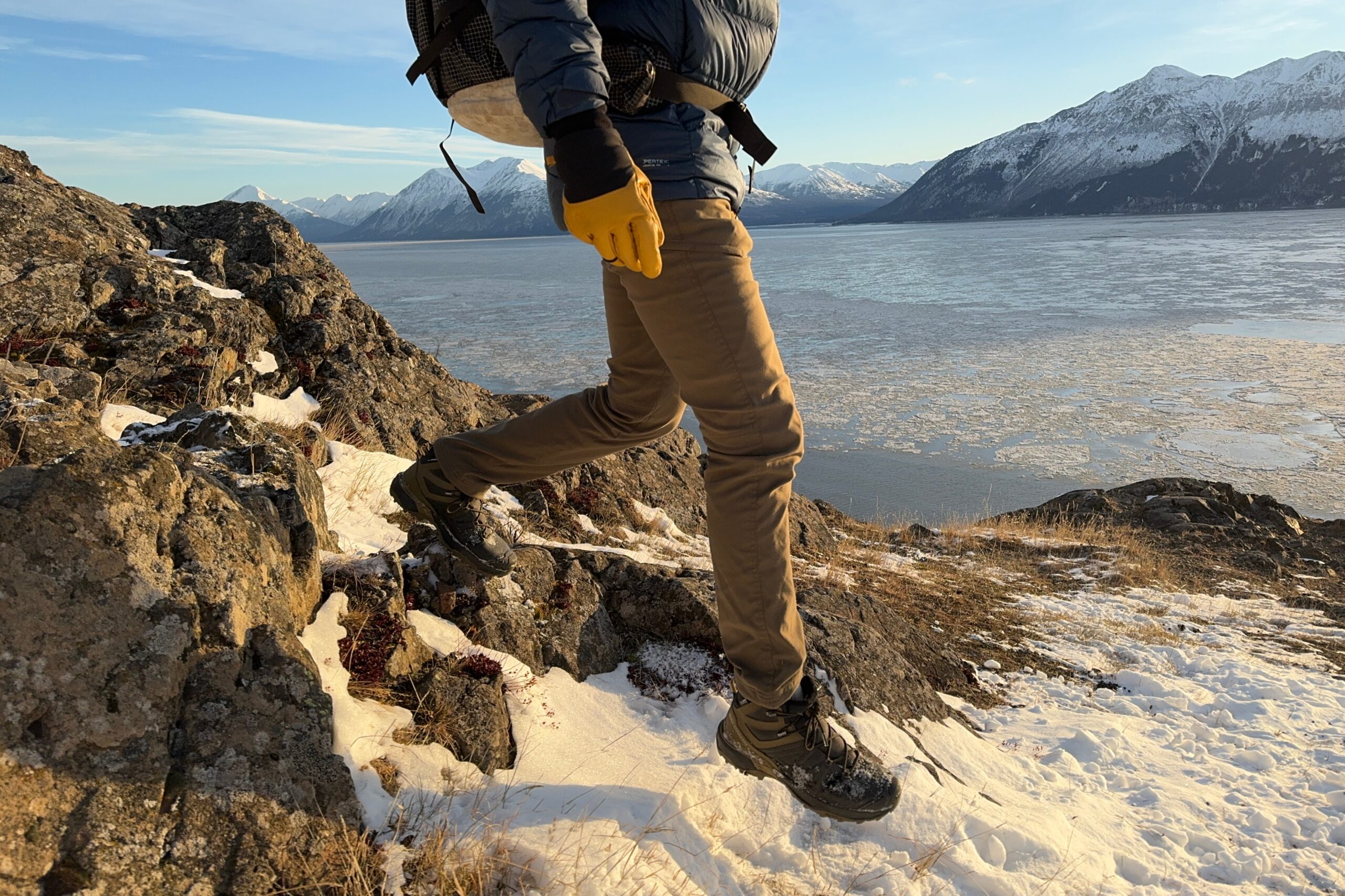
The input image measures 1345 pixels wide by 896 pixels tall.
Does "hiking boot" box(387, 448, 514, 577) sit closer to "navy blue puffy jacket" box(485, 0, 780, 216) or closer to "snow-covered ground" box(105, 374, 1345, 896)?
"snow-covered ground" box(105, 374, 1345, 896)

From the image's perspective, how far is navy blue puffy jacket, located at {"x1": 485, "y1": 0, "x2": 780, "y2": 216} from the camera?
1.70m

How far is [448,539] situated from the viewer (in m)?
2.66

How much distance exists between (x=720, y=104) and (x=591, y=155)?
49 cm

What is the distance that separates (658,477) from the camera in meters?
6.04

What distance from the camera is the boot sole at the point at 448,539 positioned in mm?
2656

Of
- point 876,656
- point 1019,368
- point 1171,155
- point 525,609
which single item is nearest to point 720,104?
point 525,609

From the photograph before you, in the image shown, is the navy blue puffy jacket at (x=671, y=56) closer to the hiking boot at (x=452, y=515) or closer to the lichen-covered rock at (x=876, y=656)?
the hiking boot at (x=452, y=515)

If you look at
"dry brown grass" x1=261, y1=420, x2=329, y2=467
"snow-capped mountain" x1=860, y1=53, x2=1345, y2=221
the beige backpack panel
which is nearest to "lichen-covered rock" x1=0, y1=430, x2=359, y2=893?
the beige backpack panel

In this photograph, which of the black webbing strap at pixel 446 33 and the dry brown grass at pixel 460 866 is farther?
the black webbing strap at pixel 446 33

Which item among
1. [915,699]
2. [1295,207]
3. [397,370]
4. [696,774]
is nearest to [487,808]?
[696,774]

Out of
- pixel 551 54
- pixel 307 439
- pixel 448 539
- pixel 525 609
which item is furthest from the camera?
pixel 307 439

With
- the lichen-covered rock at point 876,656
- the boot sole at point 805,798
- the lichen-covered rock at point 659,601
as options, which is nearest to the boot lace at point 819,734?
the boot sole at point 805,798

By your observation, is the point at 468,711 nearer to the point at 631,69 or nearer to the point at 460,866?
the point at 460,866

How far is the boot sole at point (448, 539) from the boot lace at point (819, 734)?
1.10 m
